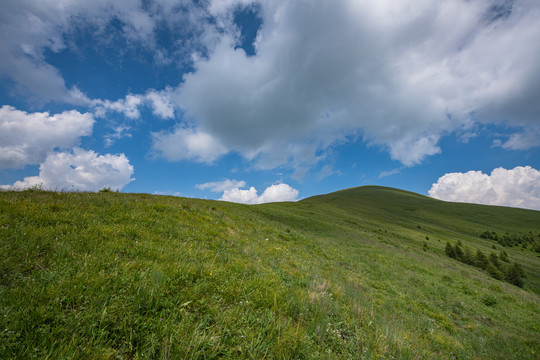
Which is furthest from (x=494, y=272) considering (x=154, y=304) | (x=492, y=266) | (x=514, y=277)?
(x=154, y=304)

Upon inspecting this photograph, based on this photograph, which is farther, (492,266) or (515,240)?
(515,240)

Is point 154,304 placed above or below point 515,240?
above

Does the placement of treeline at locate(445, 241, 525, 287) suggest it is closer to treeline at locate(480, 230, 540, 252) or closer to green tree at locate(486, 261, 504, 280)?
green tree at locate(486, 261, 504, 280)

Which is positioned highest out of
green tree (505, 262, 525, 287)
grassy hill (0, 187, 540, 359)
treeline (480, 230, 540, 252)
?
grassy hill (0, 187, 540, 359)

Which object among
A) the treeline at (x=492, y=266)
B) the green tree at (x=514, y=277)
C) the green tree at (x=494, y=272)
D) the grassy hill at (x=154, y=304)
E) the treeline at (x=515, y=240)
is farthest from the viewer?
the treeline at (x=515, y=240)

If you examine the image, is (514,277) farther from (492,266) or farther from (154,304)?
(154,304)

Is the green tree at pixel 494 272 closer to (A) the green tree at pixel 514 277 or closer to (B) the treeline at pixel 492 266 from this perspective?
(B) the treeline at pixel 492 266

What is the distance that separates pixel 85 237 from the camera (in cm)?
516

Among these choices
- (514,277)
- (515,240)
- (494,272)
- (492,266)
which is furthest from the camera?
(515,240)

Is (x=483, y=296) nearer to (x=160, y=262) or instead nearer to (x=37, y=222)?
(x=160, y=262)

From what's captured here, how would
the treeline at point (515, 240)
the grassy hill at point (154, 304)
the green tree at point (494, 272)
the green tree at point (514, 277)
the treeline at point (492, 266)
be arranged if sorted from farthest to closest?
1. the treeline at point (515, 240)
2. the green tree at point (514, 277)
3. the treeline at point (492, 266)
4. the green tree at point (494, 272)
5. the grassy hill at point (154, 304)

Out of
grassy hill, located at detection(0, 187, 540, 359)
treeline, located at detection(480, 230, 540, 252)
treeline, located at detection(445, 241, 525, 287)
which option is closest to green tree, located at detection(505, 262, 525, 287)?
treeline, located at detection(445, 241, 525, 287)

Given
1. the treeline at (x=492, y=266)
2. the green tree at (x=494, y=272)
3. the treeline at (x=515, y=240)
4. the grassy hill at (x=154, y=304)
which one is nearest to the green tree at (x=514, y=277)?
the treeline at (x=492, y=266)

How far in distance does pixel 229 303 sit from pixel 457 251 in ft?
171
